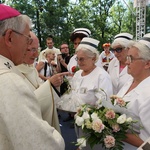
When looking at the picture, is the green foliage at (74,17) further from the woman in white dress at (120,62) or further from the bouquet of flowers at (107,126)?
the bouquet of flowers at (107,126)

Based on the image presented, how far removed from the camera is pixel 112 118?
6.82ft

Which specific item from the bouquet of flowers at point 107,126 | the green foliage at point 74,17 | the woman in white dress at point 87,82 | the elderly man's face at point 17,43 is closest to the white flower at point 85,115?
the bouquet of flowers at point 107,126

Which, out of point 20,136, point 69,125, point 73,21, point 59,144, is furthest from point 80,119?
point 73,21

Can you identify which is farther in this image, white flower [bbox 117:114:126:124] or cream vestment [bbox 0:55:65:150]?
white flower [bbox 117:114:126:124]

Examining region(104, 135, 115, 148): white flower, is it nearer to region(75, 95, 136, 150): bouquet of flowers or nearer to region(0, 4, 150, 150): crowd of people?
region(75, 95, 136, 150): bouquet of flowers

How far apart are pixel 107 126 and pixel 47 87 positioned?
25.7 inches

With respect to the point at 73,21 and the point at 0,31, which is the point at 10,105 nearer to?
the point at 0,31

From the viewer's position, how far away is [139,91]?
7.63ft

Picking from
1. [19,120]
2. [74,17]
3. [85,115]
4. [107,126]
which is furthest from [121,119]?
[74,17]

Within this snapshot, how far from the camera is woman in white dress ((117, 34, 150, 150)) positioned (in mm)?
2127

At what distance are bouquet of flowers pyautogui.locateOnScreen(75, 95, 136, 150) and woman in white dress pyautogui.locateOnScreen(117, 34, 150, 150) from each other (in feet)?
0.35

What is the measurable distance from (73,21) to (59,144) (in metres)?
24.9

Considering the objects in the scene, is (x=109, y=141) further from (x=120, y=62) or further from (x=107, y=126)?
(x=120, y=62)

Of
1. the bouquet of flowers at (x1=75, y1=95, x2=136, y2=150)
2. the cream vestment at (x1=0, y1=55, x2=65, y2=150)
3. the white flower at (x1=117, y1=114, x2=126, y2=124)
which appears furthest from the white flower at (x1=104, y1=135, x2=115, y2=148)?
the cream vestment at (x1=0, y1=55, x2=65, y2=150)
